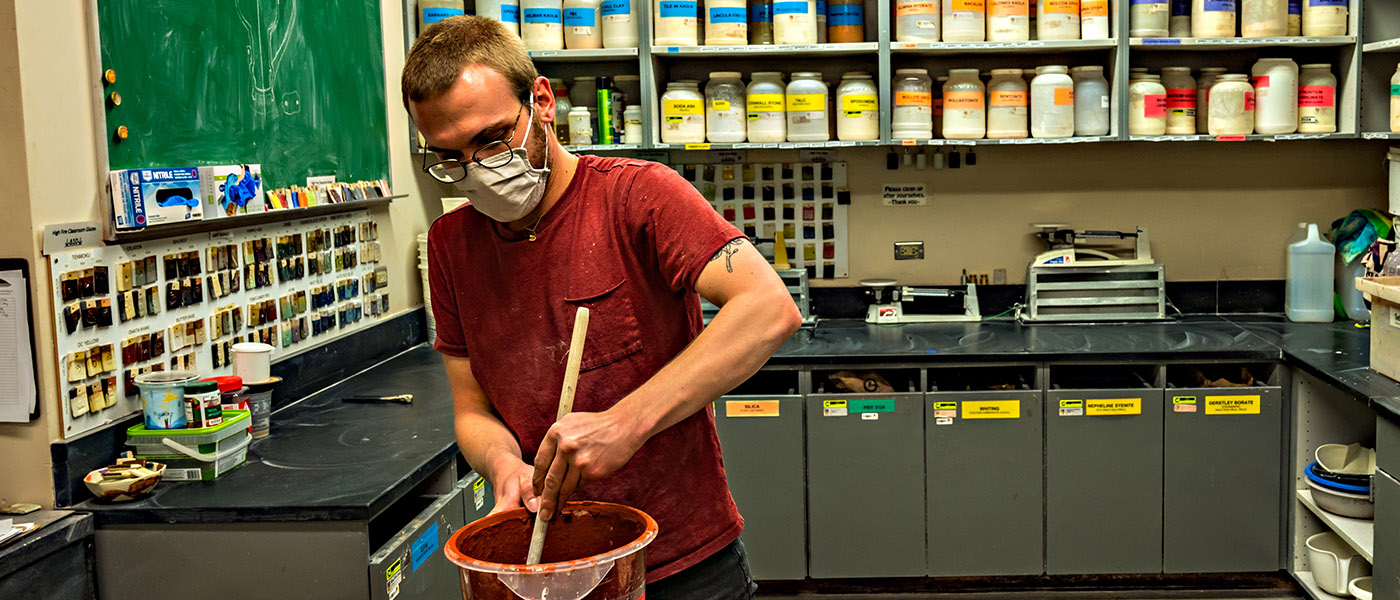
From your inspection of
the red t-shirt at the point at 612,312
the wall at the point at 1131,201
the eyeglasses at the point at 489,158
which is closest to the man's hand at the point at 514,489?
the red t-shirt at the point at 612,312

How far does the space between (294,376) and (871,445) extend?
5.69ft

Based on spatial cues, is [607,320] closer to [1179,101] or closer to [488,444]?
[488,444]

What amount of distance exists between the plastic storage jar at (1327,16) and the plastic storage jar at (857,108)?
A: 56.2 inches

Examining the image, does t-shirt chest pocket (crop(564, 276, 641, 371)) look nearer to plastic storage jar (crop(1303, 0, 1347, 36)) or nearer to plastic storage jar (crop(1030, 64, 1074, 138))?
plastic storage jar (crop(1030, 64, 1074, 138))

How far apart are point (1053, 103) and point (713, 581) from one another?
2729 mm

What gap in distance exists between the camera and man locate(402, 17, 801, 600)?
1.40 m

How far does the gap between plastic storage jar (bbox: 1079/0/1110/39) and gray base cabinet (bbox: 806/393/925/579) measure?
52.3 inches

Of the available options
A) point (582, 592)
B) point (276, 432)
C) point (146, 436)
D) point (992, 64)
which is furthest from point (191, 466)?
point (992, 64)

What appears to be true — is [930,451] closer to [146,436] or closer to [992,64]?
[992,64]

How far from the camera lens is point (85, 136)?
2.29 metres

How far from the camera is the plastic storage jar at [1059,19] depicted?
383cm

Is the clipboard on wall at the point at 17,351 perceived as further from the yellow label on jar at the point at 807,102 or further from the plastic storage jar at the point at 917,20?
the plastic storage jar at the point at 917,20

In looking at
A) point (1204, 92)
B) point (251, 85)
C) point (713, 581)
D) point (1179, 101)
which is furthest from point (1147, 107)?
point (713, 581)

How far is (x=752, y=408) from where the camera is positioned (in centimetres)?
369
